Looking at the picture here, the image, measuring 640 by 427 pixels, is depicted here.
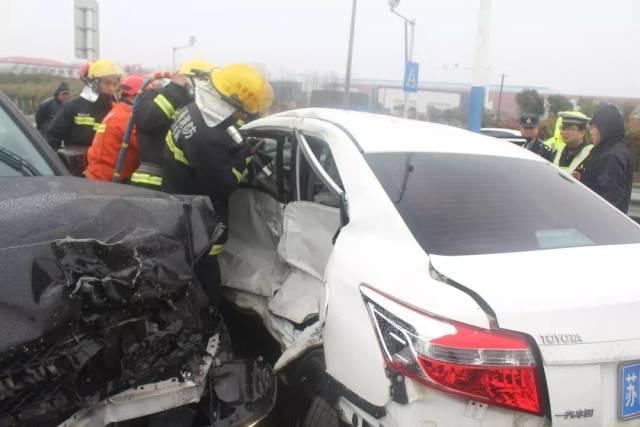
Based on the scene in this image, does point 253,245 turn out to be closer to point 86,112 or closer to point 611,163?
point 611,163

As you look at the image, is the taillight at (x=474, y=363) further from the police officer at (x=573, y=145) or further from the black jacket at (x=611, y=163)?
the police officer at (x=573, y=145)

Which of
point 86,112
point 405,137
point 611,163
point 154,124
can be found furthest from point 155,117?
point 611,163

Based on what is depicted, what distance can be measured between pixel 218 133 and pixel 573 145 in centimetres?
398

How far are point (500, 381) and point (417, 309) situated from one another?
30 cm

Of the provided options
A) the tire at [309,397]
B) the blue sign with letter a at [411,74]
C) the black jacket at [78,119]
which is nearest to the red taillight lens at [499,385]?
the tire at [309,397]

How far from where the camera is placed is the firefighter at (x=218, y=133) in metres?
3.30

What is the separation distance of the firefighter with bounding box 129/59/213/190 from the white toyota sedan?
1503 millimetres

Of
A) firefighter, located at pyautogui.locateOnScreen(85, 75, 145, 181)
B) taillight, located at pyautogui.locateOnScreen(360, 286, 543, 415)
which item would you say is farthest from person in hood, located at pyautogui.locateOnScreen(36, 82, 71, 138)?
taillight, located at pyautogui.locateOnScreen(360, 286, 543, 415)

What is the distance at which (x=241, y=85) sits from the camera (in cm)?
333

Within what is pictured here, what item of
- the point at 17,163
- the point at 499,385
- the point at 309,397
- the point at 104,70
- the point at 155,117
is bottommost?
the point at 309,397

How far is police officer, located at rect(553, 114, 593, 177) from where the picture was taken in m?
5.31

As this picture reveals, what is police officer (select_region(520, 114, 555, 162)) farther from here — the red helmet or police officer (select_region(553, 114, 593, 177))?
the red helmet

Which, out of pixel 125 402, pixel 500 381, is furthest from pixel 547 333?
pixel 125 402

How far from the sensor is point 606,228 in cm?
225
